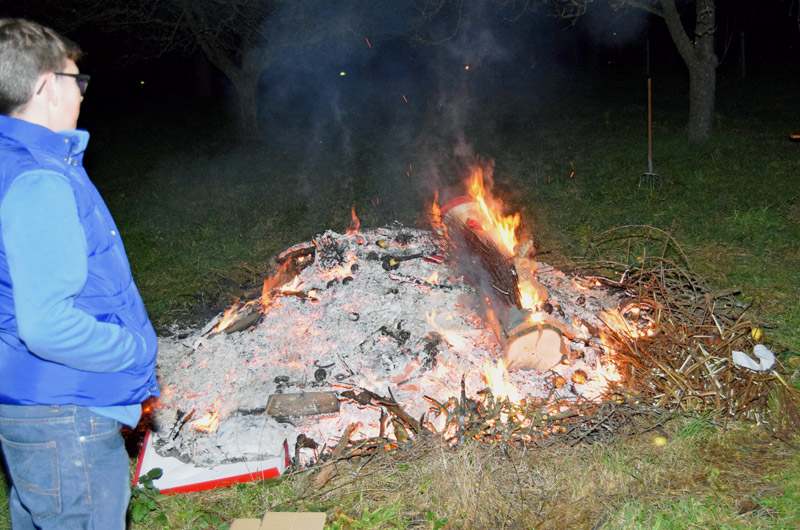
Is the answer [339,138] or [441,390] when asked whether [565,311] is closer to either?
[441,390]

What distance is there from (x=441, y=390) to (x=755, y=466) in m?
1.95

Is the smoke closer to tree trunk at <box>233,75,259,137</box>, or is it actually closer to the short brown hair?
tree trunk at <box>233,75,259,137</box>

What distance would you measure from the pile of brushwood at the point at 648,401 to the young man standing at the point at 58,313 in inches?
63.2

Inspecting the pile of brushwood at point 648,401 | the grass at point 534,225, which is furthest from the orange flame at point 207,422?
the pile of brushwood at point 648,401

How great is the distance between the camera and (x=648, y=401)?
3500 millimetres

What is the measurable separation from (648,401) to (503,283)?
1529mm

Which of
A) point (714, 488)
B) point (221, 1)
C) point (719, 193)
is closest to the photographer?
point (714, 488)

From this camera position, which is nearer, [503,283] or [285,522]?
[285,522]

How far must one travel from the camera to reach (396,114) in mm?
17359

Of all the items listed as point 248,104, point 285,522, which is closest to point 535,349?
point 285,522

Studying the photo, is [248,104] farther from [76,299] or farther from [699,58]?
[76,299]

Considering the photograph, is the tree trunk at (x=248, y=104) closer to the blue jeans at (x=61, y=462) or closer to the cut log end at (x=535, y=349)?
the cut log end at (x=535, y=349)

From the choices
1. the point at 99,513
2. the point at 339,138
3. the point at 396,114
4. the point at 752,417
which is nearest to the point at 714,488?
the point at 752,417

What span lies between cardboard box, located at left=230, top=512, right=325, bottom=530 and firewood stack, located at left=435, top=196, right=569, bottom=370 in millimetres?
1990
